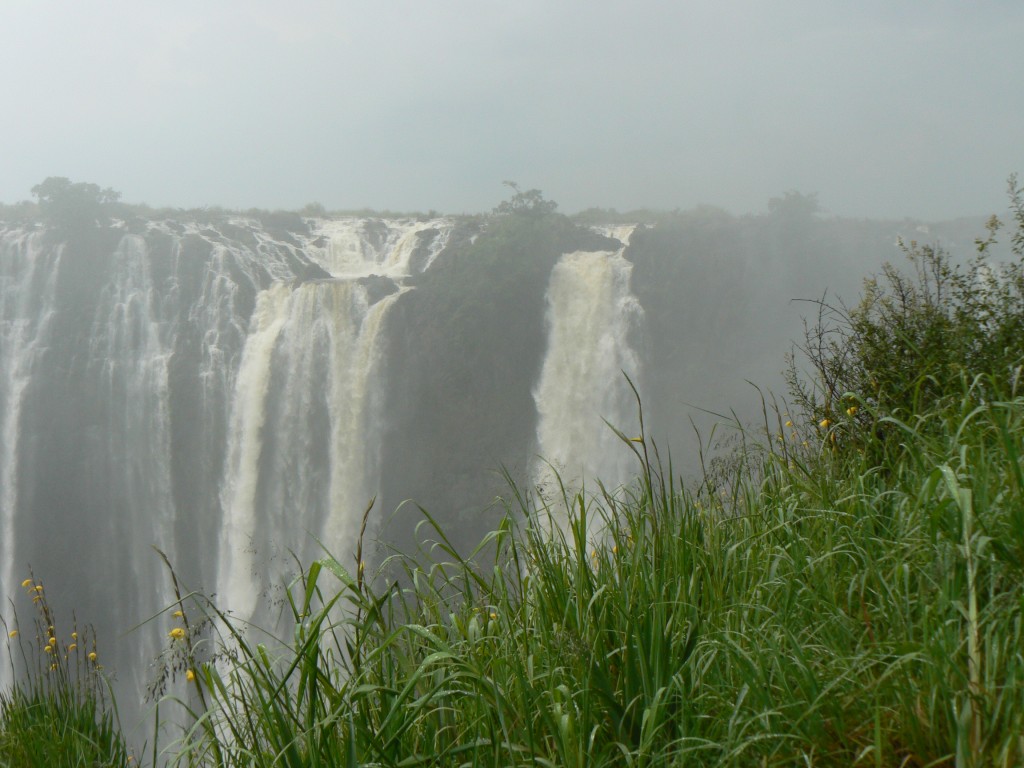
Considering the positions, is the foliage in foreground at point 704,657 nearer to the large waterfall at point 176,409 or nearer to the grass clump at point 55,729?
the grass clump at point 55,729

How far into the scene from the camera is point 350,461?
882 inches

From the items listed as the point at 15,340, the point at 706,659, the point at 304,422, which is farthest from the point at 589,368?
the point at 706,659

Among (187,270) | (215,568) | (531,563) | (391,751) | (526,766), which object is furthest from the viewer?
(187,270)

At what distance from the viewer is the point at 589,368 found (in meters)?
22.1

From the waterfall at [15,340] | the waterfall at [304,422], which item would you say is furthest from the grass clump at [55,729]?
the waterfall at [15,340]

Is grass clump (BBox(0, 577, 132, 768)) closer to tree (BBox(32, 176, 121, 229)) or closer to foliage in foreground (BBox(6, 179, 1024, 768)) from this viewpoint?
foliage in foreground (BBox(6, 179, 1024, 768))

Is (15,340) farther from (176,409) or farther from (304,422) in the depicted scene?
(304,422)

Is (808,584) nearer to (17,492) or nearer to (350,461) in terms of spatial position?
(350,461)

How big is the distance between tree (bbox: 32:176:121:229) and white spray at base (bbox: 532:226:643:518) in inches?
565

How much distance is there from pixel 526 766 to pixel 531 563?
72cm

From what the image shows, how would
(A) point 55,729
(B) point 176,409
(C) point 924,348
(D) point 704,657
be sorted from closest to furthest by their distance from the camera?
(D) point 704,657 → (A) point 55,729 → (C) point 924,348 → (B) point 176,409

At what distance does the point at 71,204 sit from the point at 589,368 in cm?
1690

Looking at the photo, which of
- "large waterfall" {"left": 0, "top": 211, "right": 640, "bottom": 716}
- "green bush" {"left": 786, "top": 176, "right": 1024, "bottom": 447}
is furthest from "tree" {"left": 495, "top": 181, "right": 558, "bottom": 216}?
"green bush" {"left": 786, "top": 176, "right": 1024, "bottom": 447}

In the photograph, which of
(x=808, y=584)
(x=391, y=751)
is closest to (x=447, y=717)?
(x=391, y=751)
